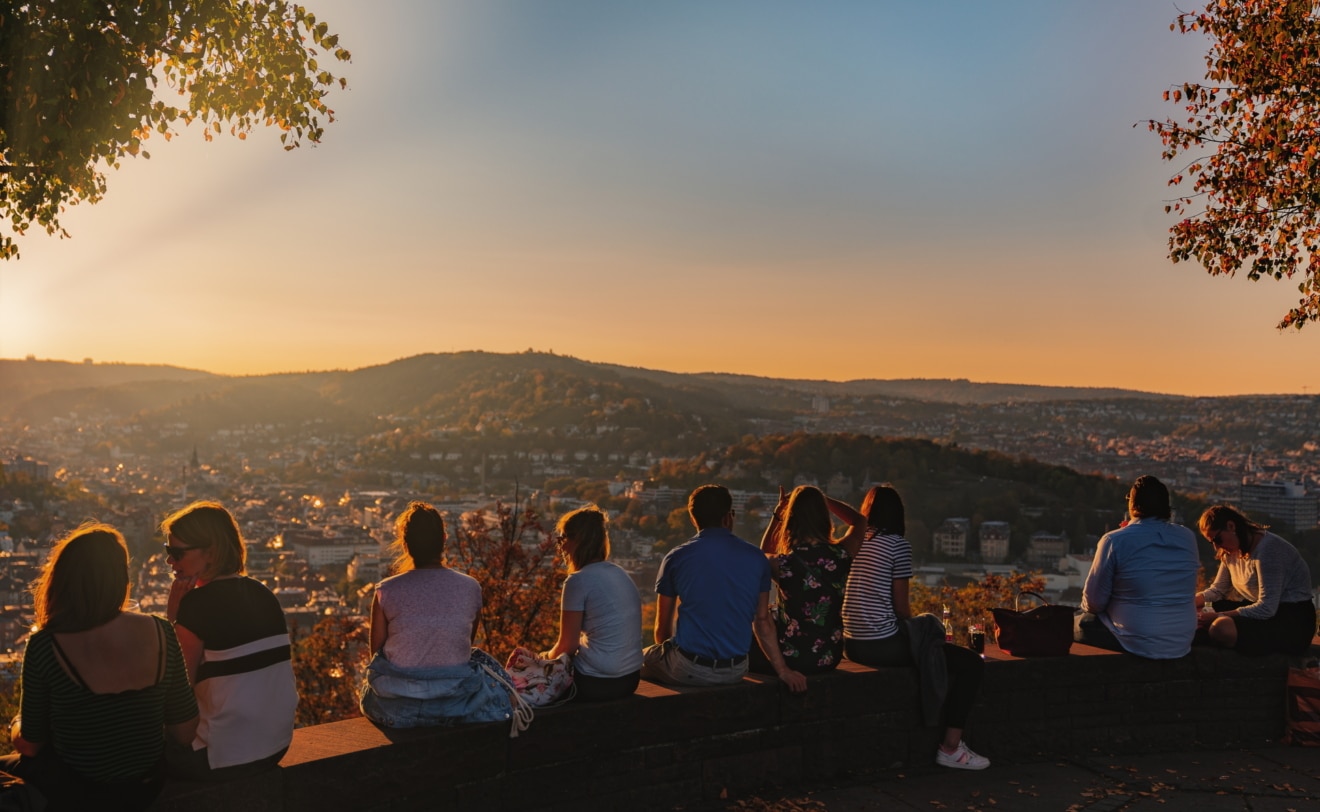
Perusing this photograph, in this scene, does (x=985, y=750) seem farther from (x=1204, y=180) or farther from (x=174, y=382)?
(x=174, y=382)

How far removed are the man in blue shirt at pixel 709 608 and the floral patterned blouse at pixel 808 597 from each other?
0.19 metres

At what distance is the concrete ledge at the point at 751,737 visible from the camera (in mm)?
4105

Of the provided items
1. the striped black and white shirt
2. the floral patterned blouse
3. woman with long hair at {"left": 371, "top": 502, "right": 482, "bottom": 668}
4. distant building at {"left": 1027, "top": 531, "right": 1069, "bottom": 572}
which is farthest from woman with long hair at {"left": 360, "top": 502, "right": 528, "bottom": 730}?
distant building at {"left": 1027, "top": 531, "right": 1069, "bottom": 572}

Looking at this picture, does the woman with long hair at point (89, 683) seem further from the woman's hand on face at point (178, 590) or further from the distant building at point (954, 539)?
the distant building at point (954, 539)

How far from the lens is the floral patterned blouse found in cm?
548

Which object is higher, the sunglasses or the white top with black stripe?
the sunglasses

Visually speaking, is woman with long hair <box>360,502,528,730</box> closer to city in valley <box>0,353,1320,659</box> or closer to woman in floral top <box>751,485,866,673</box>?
woman in floral top <box>751,485,866,673</box>

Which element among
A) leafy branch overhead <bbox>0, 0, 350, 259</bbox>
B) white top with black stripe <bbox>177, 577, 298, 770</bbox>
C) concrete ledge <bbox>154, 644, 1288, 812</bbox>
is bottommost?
concrete ledge <bbox>154, 644, 1288, 812</bbox>

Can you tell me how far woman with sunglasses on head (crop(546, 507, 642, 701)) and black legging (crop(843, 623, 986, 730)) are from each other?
4.78 ft

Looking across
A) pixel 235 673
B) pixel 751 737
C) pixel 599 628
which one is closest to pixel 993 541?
pixel 751 737

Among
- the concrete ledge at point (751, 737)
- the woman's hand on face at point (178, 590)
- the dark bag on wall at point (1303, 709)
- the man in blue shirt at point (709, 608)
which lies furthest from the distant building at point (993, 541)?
the woman's hand on face at point (178, 590)

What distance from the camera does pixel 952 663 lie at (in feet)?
18.9

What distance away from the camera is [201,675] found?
12.3 ft

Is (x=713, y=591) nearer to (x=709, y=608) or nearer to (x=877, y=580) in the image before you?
(x=709, y=608)
